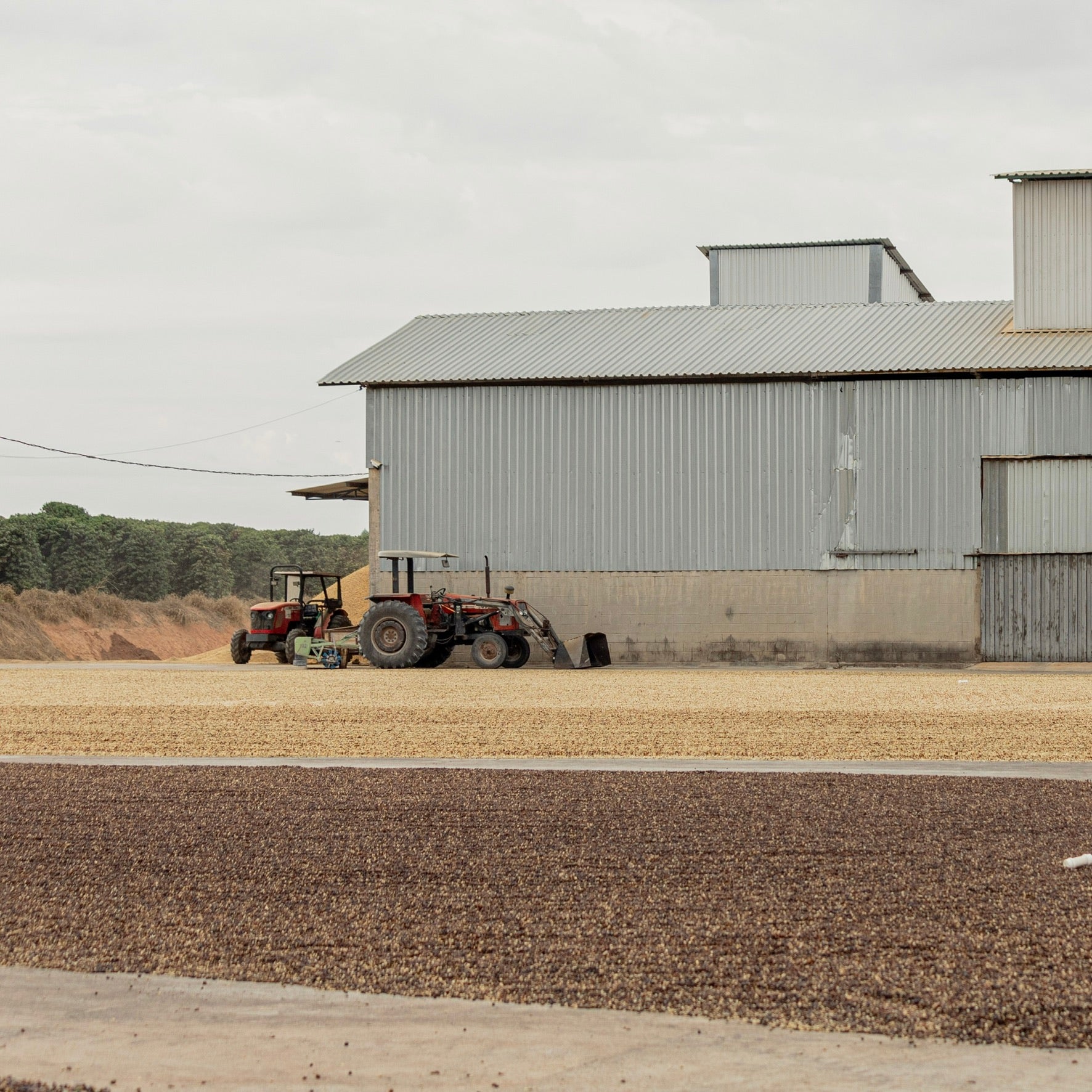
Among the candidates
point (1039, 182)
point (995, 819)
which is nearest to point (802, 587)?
point (1039, 182)

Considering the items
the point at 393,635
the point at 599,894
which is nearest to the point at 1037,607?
the point at 393,635

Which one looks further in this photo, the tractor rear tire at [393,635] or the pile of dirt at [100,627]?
the pile of dirt at [100,627]

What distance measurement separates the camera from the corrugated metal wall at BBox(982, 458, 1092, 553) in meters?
28.3

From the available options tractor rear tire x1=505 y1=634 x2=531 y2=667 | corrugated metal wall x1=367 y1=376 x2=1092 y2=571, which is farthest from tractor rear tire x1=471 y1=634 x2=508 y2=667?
corrugated metal wall x1=367 y1=376 x2=1092 y2=571

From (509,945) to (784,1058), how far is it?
5.40 feet

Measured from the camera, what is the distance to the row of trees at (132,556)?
6456 cm

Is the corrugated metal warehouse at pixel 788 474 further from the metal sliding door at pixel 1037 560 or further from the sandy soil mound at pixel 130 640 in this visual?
the sandy soil mound at pixel 130 640

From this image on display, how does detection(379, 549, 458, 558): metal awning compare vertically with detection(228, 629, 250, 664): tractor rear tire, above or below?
above

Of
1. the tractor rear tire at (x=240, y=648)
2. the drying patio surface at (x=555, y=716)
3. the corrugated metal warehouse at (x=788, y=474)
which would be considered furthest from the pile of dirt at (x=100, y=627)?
the drying patio surface at (x=555, y=716)

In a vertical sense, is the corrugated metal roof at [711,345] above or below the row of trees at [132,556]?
above

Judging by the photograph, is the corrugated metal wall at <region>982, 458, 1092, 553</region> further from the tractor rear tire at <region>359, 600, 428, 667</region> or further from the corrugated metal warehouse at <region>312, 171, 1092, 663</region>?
the tractor rear tire at <region>359, 600, 428, 667</region>

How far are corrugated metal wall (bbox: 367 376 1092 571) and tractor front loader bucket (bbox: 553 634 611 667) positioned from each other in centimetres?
184

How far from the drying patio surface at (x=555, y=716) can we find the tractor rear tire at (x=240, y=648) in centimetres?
595

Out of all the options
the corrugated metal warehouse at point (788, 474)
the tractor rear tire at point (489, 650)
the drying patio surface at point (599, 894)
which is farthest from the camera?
the corrugated metal warehouse at point (788, 474)
